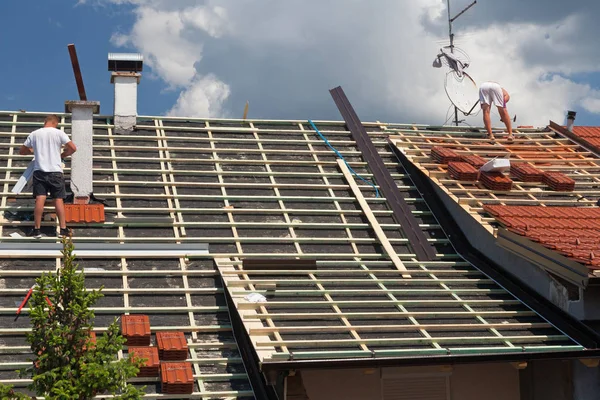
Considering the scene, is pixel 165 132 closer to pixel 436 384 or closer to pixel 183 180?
pixel 183 180

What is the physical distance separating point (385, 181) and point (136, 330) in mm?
5329

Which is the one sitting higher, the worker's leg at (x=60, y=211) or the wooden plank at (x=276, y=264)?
the worker's leg at (x=60, y=211)

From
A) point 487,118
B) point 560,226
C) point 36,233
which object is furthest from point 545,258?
point 36,233

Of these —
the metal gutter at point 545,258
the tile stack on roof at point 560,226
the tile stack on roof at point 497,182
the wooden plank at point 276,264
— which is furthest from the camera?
the tile stack on roof at point 497,182

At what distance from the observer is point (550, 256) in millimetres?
9945

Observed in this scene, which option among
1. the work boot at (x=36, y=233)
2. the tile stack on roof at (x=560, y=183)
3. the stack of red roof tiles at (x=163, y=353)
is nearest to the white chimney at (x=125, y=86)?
the work boot at (x=36, y=233)

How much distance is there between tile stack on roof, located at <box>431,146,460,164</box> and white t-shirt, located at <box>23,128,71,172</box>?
5.69 metres

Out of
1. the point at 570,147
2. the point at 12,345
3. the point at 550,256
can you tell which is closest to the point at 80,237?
the point at 12,345

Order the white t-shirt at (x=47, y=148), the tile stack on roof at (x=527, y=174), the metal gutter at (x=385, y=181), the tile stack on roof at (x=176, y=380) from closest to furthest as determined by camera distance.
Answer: the tile stack on roof at (x=176, y=380) → the white t-shirt at (x=47, y=148) → the metal gutter at (x=385, y=181) → the tile stack on roof at (x=527, y=174)

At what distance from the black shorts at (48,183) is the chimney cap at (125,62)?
10.6 ft

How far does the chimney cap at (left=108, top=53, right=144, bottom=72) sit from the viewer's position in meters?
13.6

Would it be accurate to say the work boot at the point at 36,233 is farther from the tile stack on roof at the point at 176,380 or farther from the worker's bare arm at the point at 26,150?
the tile stack on roof at the point at 176,380

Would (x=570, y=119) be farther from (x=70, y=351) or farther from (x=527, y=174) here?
(x=70, y=351)

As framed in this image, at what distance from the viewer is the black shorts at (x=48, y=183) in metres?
10.9
